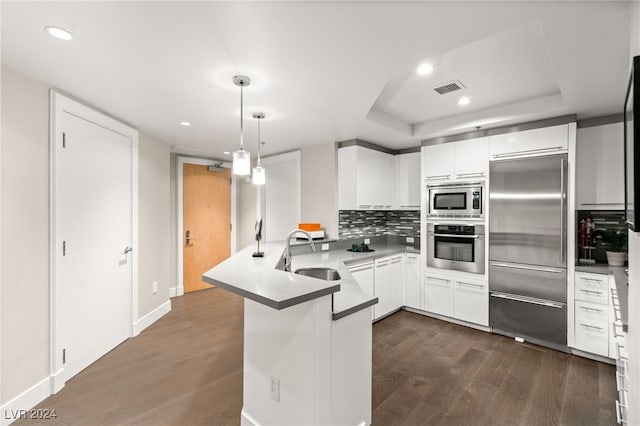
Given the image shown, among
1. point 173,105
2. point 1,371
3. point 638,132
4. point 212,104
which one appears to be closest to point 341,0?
point 638,132

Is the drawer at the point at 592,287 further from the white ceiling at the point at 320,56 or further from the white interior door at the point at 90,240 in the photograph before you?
the white interior door at the point at 90,240

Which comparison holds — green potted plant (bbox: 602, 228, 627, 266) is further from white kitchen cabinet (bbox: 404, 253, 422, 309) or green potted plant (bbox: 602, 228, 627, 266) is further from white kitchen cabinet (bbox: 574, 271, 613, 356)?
white kitchen cabinet (bbox: 404, 253, 422, 309)

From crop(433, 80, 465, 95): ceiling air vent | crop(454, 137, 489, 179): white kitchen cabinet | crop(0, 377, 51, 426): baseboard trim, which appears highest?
crop(433, 80, 465, 95): ceiling air vent

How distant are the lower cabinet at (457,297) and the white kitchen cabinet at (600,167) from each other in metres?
1.37

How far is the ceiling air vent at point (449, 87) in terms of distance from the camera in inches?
102

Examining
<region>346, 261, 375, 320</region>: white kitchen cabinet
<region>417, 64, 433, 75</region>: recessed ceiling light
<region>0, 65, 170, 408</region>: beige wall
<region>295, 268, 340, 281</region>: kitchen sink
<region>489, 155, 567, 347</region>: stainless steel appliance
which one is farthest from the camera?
<region>346, 261, 375, 320</region>: white kitchen cabinet

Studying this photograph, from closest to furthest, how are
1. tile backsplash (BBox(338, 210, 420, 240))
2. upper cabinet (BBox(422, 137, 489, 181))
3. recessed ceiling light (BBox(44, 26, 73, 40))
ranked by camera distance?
recessed ceiling light (BBox(44, 26, 73, 40)) < upper cabinet (BBox(422, 137, 489, 181)) < tile backsplash (BBox(338, 210, 420, 240))

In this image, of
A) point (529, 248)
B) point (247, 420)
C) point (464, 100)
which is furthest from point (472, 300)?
point (247, 420)

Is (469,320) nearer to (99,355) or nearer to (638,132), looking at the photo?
(638,132)

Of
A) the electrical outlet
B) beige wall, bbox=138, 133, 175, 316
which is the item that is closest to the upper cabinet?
the electrical outlet

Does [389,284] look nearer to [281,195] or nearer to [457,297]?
[457,297]

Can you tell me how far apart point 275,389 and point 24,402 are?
187 centimetres

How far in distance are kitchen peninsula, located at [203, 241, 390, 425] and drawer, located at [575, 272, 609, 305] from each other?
2.49m

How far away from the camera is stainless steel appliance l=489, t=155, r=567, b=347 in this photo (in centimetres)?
302
